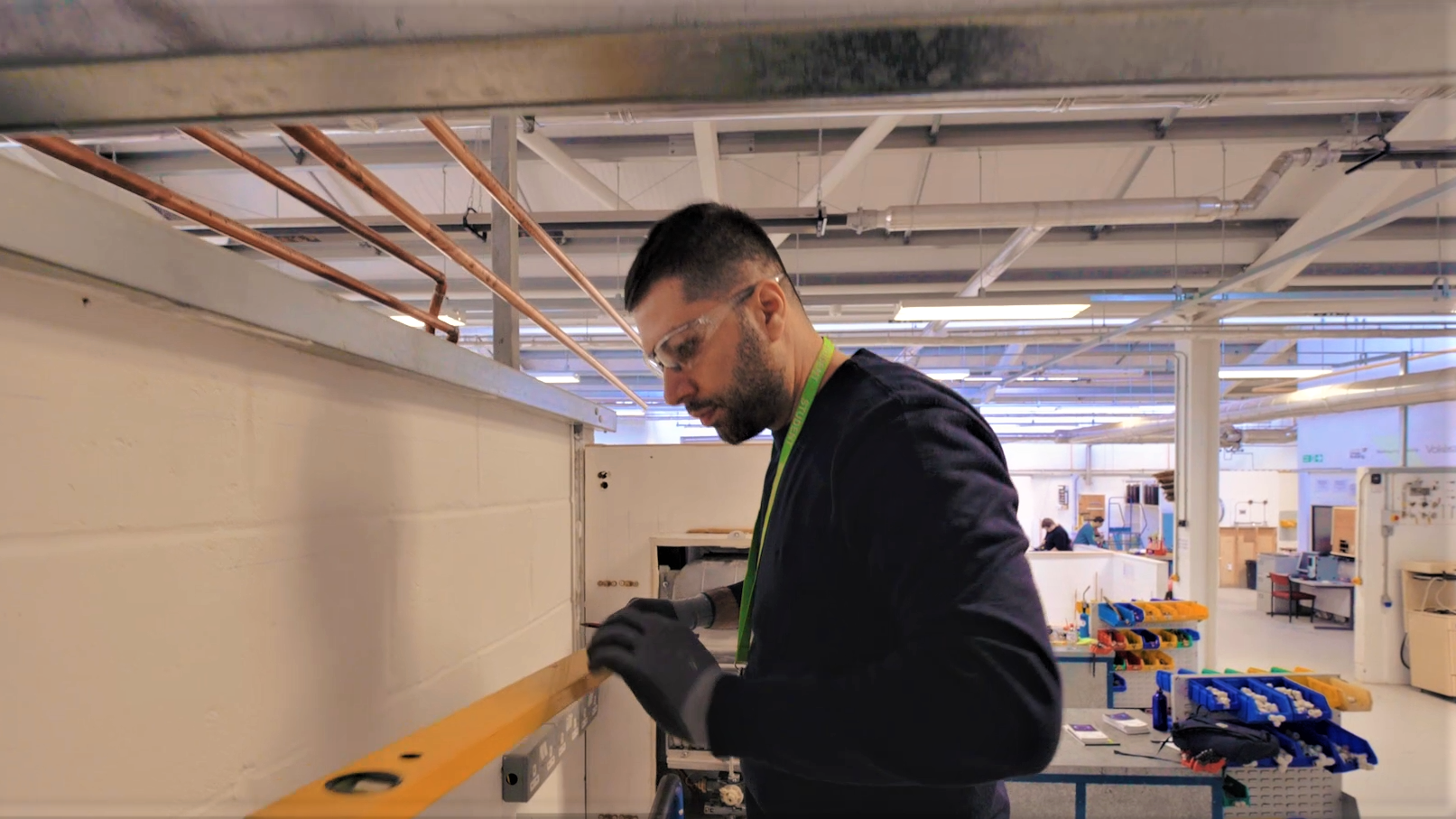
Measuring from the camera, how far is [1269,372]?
910 centimetres

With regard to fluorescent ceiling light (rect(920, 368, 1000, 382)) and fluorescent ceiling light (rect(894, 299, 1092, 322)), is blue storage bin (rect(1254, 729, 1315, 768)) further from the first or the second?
fluorescent ceiling light (rect(920, 368, 1000, 382))

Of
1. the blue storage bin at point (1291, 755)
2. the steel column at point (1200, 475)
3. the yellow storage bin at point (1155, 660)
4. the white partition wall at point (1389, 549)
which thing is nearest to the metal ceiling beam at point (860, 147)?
the blue storage bin at point (1291, 755)

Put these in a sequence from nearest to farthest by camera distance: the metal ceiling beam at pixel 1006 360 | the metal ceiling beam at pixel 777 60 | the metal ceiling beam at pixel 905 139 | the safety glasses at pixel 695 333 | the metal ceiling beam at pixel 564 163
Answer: the metal ceiling beam at pixel 777 60 → the safety glasses at pixel 695 333 → the metal ceiling beam at pixel 564 163 → the metal ceiling beam at pixel 905 139 → the metal ceiling beam at pixel 1006 360

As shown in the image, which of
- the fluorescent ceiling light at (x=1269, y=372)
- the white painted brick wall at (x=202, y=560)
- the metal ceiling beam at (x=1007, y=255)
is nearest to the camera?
the white painted brick wall at (x=202, y=560)

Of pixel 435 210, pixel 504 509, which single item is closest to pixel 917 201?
pixel 435 210

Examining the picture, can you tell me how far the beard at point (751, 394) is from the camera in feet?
3.90

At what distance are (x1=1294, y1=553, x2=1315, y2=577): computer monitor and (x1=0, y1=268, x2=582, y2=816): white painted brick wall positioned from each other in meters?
11.2

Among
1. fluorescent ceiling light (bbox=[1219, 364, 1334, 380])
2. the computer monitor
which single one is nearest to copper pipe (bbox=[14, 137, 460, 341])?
fluorescent ceiling light (bbox=[1219, 364, 1334, 380])

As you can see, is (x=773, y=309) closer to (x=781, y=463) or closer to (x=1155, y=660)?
(x=781, y=463)

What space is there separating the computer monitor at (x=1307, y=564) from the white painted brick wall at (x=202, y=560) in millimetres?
11183

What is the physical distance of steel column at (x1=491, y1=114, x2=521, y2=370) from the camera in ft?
5.99

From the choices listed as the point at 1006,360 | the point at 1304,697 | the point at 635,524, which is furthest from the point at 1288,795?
the point at 1006,360

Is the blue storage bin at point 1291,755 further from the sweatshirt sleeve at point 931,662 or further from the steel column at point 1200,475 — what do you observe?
the steel column at point 1200,475

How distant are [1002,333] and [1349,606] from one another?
6887 millimetres
